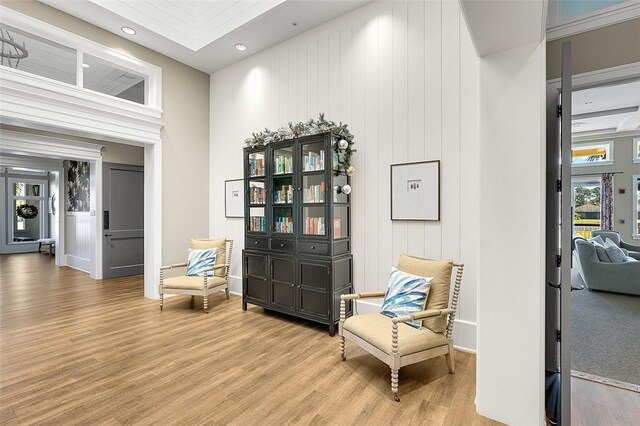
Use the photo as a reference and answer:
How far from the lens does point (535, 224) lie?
6.24ft

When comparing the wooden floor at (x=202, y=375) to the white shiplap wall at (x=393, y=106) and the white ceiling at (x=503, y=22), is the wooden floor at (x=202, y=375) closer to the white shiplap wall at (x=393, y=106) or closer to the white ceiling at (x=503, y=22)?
the white shiplap wall at (x=393, y=106)

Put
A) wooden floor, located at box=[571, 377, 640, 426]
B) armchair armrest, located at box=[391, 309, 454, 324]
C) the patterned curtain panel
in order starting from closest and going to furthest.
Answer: wooden floor, located at box=[571, 377, 640, 426]
armchair armrest, located at box=[391, 309, 454, 324]
the patterned curtain panel

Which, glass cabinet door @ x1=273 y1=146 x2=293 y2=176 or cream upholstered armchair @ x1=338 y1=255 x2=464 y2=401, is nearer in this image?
cream upholstered armchair @ x1=338 y1=255 x2=464 y2=401

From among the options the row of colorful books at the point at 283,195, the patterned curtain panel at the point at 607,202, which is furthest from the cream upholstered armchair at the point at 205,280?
the patterned curtain panel at the point at 607,202

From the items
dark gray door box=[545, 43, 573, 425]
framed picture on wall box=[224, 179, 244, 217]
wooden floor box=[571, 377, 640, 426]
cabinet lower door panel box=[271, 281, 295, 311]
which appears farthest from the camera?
framed picture on wall box=[224, 179, 244, 217]

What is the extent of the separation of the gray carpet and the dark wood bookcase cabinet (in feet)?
7.82

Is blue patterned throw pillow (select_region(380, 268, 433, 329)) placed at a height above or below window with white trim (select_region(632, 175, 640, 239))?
below

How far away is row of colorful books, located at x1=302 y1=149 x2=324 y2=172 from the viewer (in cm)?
360

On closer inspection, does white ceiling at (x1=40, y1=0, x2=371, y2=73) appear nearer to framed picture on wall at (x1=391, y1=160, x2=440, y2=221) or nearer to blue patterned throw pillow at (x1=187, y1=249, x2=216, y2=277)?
framed picture on wall at (x1=391, y1=160, x2=440, y2=221)

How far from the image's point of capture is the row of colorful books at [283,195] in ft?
12.9

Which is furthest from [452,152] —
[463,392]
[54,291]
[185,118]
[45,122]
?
[54,291]

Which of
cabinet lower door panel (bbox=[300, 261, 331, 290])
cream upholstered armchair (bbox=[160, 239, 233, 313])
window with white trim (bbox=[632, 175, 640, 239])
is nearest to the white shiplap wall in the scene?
cabinet lower door panel (bbox=[300, 261, 331, 290])

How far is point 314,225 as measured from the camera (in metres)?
3.69

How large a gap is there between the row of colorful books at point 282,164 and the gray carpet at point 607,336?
3507 millimetres
